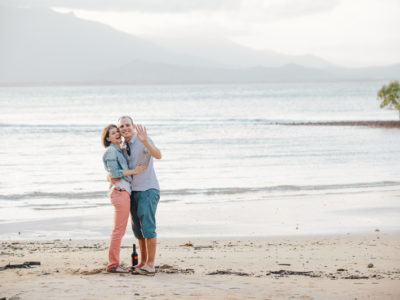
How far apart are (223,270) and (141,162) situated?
203cm

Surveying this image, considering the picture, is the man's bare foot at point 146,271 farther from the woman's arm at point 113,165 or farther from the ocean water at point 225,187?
the ocean water at point 225,187

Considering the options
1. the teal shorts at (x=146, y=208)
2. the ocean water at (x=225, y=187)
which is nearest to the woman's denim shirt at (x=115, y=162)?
the teal shorts at (x=146, y=208)

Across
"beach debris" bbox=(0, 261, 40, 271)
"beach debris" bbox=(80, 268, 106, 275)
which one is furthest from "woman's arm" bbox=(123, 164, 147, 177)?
"beach debris" bbox=(0, 261, 40, 271)

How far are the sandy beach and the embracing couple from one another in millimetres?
663

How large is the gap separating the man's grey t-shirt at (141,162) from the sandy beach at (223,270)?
1.18 metres

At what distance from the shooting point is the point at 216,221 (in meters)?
13.6

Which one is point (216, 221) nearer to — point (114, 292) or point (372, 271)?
point (372, 271)

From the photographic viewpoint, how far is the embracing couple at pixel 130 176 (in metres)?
7.81

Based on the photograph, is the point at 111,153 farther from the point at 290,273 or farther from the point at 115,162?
the point at 290,273

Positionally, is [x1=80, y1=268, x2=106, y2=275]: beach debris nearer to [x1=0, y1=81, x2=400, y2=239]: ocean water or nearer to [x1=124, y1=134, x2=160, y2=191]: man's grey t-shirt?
[x1=124, y1=134, x2=160, y2=191]: man's grey t-shirt

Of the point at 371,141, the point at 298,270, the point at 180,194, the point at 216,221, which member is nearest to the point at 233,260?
the point at 298,270

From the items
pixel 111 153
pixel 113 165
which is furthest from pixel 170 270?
pixel 111 153

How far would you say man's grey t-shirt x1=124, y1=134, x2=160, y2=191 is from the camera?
7.93 meters

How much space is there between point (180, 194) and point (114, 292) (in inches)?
433
